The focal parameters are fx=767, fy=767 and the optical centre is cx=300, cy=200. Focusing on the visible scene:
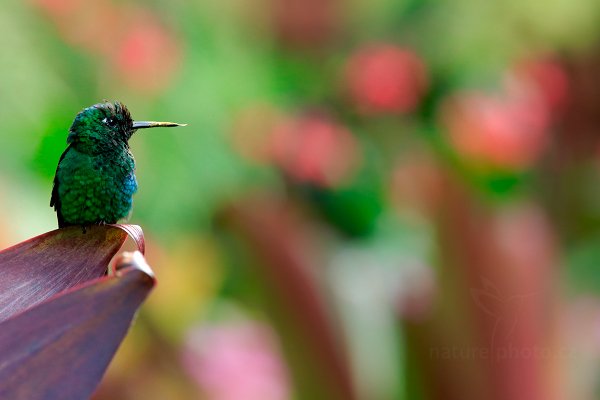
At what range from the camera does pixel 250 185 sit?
2430 millimetres

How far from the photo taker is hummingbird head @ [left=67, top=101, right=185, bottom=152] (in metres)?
0.77

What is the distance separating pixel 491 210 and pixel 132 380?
88cm

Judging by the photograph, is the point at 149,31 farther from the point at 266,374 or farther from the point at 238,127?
the point at 266,374

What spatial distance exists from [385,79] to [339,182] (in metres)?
0.42

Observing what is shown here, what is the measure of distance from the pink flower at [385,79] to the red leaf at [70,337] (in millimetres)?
2188

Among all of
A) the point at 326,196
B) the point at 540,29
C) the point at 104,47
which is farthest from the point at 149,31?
the point at 540,29

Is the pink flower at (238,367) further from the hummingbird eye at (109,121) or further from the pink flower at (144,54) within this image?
the hummingbird eye at (109,121)

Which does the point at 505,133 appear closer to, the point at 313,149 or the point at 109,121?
the point at 313,149

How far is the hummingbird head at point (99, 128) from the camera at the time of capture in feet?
2.52

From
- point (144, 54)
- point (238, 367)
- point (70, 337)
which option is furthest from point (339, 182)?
point (70, 337)

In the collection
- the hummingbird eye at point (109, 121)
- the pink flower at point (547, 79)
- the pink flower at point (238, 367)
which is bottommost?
the pink flower at point (238, 367)

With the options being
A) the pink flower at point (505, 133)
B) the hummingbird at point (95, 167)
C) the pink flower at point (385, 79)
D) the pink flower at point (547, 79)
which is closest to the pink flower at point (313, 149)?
the pink flower at point (385, 79)

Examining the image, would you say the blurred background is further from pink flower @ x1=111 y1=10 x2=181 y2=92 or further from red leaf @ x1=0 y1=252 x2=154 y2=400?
red leaf @ x1=0 y1=252 x2=154 y2=400

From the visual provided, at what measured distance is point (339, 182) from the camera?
8.84 feet
